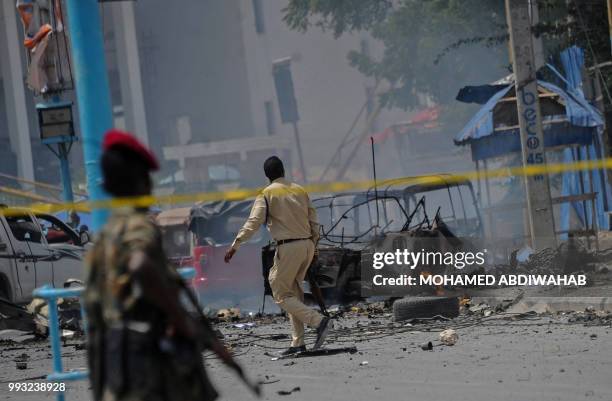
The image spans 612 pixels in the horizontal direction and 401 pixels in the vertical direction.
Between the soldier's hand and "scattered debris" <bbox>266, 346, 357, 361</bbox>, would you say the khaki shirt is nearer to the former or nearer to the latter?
"scattered debris" <bbox>266, 346, 357, 361</bbox>

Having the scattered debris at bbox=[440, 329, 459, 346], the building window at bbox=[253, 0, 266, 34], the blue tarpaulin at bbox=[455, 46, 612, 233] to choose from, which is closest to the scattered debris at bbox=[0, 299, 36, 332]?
the scattered debris at bbox=[440, 329, 459, 346]

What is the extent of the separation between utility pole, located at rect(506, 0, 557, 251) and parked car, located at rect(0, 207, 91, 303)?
691 cm

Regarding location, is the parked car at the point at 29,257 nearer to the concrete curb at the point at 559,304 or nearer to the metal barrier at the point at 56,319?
the concrete curb at the point at 559,304

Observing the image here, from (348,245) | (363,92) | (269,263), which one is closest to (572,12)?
(348,245)

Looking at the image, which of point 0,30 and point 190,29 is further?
point 190,29

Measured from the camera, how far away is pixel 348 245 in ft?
52.5

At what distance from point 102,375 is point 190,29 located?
54132 millimetres

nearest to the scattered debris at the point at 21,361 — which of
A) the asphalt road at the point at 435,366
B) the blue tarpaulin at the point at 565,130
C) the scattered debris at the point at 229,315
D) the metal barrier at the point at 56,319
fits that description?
the asphalt road at the point at 435,366

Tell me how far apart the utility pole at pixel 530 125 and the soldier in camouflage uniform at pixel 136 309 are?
11872mm

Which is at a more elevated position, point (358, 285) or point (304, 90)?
point (304, 90)

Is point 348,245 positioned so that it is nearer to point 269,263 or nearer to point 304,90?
point 269,263

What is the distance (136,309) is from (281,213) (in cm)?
597

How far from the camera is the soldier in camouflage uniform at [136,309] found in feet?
14.0

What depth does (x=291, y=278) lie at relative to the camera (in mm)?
10258
